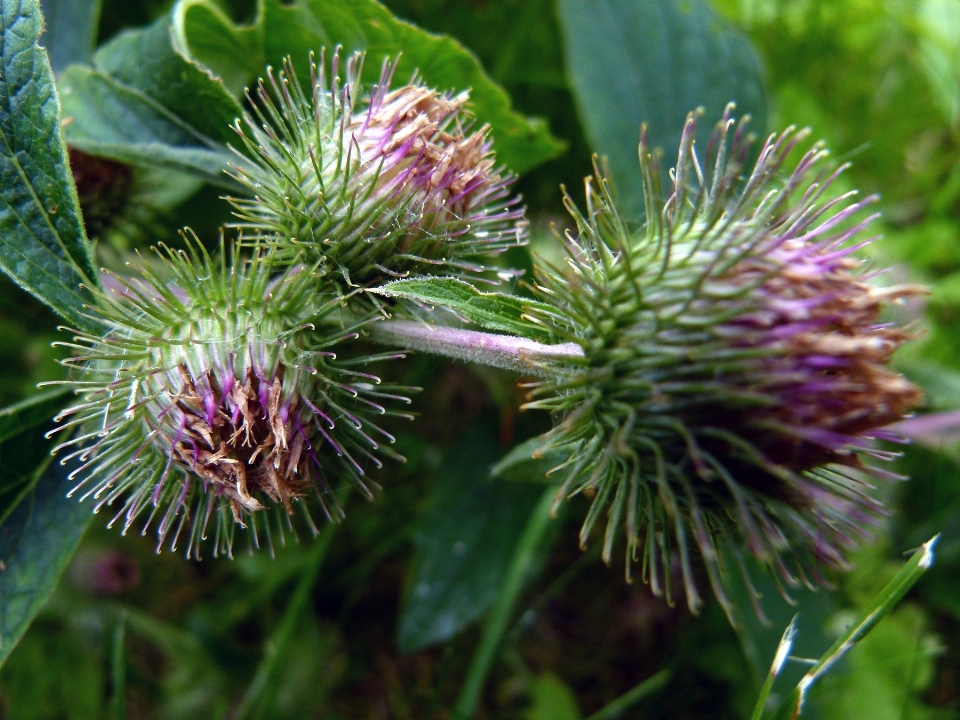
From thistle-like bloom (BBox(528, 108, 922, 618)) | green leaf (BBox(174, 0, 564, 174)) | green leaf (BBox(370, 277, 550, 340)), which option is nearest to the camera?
thistle-like bloom (BBox(528, 108, 922, 618))

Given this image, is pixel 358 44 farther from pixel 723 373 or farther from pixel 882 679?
pixel 882 679

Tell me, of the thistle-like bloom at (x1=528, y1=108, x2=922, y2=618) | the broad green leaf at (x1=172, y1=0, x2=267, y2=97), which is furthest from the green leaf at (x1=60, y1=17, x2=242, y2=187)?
the thistle-like bloom at (x1=528, y1=108, x2=922, y2=618)

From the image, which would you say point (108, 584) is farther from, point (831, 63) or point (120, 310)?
point (831, 63)

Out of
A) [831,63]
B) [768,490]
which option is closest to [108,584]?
[768,490]

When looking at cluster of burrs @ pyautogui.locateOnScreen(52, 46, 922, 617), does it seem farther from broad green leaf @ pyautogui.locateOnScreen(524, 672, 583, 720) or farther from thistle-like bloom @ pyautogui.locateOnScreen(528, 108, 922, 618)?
broad green leaf @ pyautogui.locateOnScreen(524, 672, 583, 720)

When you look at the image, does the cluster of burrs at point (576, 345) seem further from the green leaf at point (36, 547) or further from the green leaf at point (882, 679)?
the green leaf at point (882, 679)

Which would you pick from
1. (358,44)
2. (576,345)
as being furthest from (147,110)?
(576,345)

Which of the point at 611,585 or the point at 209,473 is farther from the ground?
the point at 209,473

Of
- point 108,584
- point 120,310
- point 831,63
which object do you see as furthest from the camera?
point 831,63
